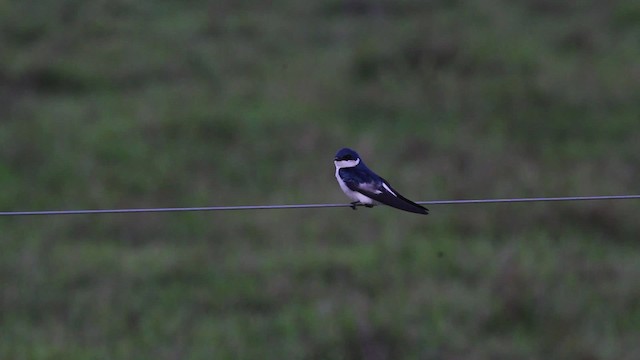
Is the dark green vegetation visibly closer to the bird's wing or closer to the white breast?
the white breast

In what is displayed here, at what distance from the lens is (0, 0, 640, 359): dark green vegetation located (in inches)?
274

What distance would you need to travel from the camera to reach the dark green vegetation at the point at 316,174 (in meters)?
6.95

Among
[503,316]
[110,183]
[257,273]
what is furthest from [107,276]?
[503,316]

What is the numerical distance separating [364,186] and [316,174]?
4.09 m

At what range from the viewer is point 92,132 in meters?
9.69

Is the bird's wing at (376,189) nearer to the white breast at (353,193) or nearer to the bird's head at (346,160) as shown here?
A: the white breast at (353,193)

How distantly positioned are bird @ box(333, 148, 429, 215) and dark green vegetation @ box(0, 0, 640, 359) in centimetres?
177

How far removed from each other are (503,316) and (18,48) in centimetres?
644

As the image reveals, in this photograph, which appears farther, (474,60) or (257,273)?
(474,60)

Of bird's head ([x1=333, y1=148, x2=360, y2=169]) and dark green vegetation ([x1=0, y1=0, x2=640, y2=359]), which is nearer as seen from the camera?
bird's head ([x1=333, y1=148, x2=360, y2=169])

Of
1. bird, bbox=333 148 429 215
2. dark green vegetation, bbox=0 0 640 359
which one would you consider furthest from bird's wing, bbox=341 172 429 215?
dark green vegetation, bbox=0 0 640 359

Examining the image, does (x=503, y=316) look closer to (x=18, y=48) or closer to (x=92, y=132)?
(x=92, y=132)

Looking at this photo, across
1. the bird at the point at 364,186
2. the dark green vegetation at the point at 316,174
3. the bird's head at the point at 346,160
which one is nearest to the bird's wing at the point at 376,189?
the bird at the point at 364,186

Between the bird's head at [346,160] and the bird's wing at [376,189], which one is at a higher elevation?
the bird's head at [346,160]
